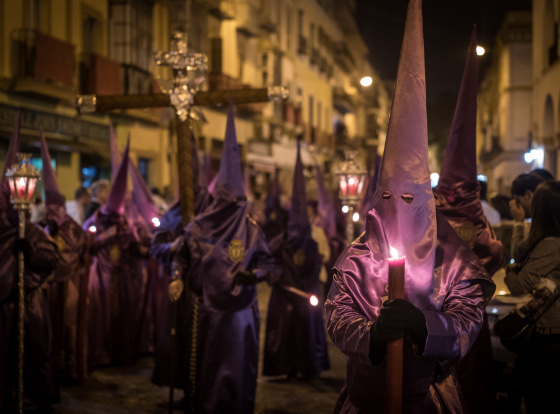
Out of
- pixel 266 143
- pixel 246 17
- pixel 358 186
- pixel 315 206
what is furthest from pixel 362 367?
pixel 266 143

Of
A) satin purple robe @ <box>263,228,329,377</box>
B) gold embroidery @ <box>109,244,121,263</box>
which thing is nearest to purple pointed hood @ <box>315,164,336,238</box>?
satin purple robe @ <box>263,228,329,377</box>

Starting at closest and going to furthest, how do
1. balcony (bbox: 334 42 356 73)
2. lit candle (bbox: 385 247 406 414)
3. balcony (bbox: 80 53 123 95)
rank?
1. lit candle (bbox: 385 247 406 414)
2. balcony (bbox: 80 53 123 95)
3. balcony (bbox: 334 42 356 73)

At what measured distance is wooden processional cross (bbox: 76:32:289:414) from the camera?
6207 millimetres

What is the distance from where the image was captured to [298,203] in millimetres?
7668

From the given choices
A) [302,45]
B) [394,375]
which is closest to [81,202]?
[394,375]

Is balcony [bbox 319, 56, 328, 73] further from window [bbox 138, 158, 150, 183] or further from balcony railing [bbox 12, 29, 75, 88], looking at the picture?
balcony railing [bbox 12, 29, 75, 88]

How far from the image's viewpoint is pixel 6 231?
584 cm

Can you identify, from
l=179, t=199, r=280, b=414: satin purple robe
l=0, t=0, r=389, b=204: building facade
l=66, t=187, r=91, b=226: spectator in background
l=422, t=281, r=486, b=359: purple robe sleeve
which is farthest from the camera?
l=0, t=0, r=389, b=204: building facade

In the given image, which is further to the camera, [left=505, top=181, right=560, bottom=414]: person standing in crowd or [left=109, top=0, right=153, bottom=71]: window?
[left=109, top=0, right=153, bottom=71]: window

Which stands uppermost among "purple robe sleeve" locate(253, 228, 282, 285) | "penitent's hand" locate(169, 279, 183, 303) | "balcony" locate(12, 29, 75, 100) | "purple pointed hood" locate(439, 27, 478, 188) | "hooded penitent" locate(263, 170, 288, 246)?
"balcony" locate(12, 29, 75, 100)

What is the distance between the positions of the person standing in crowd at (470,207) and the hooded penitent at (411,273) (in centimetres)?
164

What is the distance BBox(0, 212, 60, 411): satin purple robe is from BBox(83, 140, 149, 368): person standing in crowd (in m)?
1.80

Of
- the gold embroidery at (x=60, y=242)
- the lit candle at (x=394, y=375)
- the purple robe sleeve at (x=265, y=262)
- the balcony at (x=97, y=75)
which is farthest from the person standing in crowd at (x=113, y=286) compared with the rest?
the balcony at (x=97, y=75)

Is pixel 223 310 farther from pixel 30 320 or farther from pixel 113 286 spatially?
pixel 113 286
